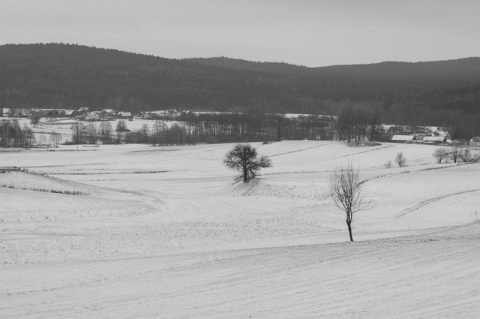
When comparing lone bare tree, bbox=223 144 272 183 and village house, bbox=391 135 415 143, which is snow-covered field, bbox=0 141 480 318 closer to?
lone bare tree, bbox=223 144 272 183

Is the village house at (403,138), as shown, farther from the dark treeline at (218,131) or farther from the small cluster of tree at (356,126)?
the dark treeline at (218,131)

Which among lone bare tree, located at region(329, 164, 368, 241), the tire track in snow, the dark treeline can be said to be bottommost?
the tire track in snow

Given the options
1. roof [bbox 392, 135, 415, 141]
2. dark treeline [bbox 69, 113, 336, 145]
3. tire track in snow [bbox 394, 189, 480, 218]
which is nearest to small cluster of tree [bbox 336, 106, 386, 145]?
roof [bbox 392, 135, 415, 141]

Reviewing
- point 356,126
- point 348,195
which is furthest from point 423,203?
point 356,126

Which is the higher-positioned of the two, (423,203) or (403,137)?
(403,137)

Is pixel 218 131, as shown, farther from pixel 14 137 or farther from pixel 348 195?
pixel 348 195

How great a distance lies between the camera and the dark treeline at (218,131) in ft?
519

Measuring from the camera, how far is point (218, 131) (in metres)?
181

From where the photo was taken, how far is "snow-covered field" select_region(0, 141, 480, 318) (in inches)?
738

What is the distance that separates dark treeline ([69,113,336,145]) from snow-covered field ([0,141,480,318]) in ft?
286

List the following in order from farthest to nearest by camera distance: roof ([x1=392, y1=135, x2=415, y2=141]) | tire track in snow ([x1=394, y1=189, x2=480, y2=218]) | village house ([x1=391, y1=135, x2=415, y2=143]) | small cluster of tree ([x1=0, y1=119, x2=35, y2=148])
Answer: small cluster of tree ([x1=0, y1=119, x2=35, y2=148]), roof ([x1=392, y1=135, x2=415, y2=141]), village house ([x1=391, y1=135, x2=415, y2=143]), tire track in snow ([x1=394, y1=189, x2=480, y2=218])

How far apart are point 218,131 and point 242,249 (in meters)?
151

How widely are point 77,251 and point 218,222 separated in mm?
13323

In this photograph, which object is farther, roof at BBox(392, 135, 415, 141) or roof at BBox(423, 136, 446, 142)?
roof at BBox(392, 135, 415, 141)
